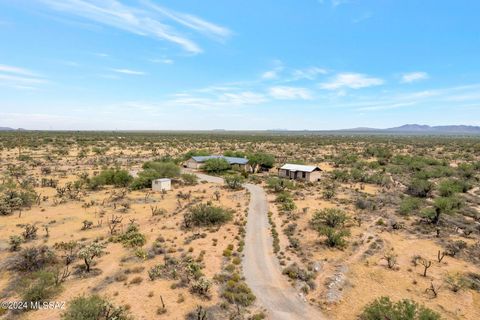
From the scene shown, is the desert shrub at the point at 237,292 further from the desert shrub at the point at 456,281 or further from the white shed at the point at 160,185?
the white shed at the point at 160,185

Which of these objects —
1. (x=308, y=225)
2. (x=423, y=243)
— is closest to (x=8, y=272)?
(x=308, y=225)

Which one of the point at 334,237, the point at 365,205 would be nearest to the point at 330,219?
the point at 334,237

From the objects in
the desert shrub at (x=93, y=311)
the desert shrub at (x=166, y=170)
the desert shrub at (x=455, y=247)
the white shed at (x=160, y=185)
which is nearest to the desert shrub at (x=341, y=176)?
the desert shrub at (x=455, y=247)

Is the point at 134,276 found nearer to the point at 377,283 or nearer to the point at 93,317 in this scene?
the point at 93,317

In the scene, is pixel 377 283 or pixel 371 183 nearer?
pixel 377 283

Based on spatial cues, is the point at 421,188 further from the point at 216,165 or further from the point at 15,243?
the point at 15,243

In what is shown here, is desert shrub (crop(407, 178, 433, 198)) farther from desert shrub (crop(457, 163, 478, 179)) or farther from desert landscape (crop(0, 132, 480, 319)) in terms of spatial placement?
desert shrub (crop(457, 163, 478, 179))

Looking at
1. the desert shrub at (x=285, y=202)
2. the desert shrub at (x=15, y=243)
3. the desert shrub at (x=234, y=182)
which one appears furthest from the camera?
the desert shrub at (x=234, y=182)
